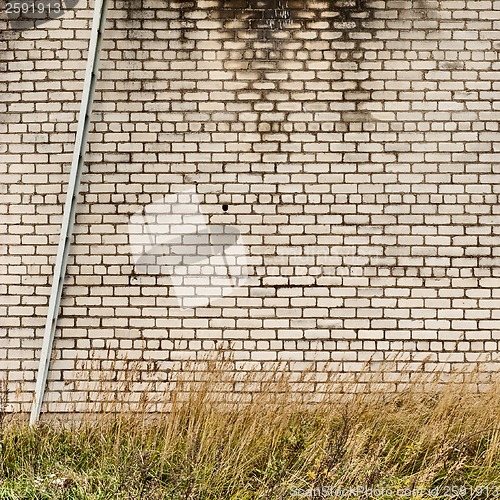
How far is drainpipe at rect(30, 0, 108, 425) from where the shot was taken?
344 centimetres

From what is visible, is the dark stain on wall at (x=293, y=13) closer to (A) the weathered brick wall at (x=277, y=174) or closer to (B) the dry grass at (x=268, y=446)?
(A) the weathered brick wall at (x=277, y=174)

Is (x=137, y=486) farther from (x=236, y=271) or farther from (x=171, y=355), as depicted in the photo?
(x=236, y=271)

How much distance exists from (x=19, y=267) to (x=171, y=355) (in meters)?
1.13

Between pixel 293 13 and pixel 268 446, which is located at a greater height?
pixel 293 13

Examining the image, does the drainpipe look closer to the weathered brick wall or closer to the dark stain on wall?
the weathered brick wall

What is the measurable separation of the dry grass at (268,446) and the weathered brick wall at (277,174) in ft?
0.71

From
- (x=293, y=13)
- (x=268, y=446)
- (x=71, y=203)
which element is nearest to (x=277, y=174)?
(x=293, y=13)

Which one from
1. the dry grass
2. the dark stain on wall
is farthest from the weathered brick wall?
the dry grass

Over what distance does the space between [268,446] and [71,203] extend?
1899 mm

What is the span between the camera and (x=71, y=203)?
3.54 metres

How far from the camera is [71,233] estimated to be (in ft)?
11.8

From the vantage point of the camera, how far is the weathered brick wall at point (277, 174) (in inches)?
139

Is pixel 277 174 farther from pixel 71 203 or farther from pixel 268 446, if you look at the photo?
pixel 268 446

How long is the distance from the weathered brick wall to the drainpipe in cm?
7
